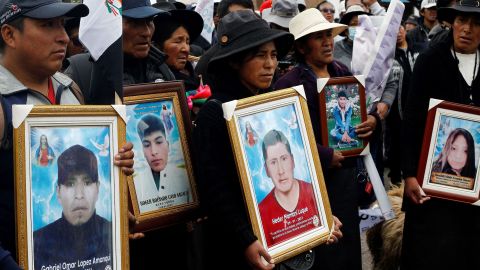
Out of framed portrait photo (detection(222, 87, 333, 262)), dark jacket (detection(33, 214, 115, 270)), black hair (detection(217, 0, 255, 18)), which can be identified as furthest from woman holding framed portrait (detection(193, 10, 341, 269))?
black hair (detection(217, 0, 255, 18))

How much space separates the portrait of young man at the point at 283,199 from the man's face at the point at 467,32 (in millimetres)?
1682

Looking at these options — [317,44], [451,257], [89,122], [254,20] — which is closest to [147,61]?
[254,20]

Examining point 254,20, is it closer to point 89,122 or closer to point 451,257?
point 89,122

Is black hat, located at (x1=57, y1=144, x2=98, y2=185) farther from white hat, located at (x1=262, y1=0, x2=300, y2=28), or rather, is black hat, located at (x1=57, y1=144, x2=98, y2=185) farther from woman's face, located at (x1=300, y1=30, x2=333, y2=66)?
white hat, located at (x1=262, y1=0, x2=300, y2=28)

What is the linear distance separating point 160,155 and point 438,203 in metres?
1.94

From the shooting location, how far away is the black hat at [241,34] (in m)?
4.00

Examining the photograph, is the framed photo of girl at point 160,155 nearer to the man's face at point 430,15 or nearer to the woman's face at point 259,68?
the woman's face at point 259,68

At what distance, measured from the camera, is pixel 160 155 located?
13.5 ft

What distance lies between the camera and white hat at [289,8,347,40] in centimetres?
532

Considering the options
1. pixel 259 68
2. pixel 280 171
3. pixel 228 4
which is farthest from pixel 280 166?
pixel 228 4

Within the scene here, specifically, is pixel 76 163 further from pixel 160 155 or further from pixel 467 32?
pixel 467 32

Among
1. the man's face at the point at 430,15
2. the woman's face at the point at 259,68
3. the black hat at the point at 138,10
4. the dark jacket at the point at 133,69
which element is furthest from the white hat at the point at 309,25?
the man's face at the point at 430,15

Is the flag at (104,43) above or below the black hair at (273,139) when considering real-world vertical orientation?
above

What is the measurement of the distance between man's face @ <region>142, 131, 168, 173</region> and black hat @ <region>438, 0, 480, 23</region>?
81.5 inches
